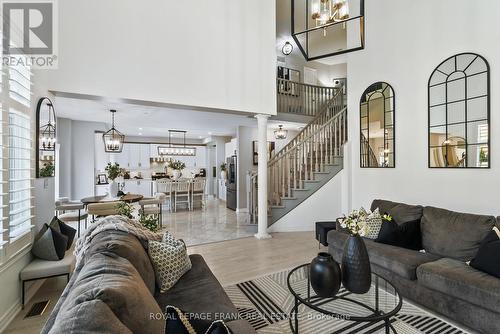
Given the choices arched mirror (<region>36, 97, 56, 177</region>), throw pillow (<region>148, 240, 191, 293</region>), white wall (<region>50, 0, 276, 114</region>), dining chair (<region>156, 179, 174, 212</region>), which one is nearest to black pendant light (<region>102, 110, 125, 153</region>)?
dining chair (<region>156, 179, 174, 212</region>)

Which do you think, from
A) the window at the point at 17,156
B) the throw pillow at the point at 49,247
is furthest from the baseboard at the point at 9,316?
the window at the point at 17,156

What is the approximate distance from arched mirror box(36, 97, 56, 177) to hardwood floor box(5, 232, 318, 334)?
1.41 metres

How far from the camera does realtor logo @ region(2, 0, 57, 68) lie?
2207mm

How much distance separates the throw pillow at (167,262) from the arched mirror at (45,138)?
6.34 ft

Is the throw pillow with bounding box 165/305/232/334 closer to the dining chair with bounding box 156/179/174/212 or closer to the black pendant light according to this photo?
the black pendant light

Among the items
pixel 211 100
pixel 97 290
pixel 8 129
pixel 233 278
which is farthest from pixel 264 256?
pixel 8 129

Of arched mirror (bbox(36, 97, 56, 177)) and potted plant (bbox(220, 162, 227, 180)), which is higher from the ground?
arched mirror (bbox(36, 97, 56, 177))

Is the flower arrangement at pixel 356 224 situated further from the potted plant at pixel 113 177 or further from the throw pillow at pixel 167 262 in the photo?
the potted plant at pixel 113 177

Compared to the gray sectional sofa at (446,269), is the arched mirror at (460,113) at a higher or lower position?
higher

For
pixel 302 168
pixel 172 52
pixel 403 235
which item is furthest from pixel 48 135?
pixel 403 235

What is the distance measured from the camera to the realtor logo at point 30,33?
2207mm

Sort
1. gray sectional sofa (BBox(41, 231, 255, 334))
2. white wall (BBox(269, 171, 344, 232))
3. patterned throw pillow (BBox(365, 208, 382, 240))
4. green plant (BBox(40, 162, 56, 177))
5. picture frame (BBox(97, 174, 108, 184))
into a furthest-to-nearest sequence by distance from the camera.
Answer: picture frame (BBox(97, 174, 108, 184))
white wall (BBox(269, 171, 344, 232))
patterned throw pillow (BBox(365, 208, 382, 240))
green plant (BBox(40, 162, 56, 177))
gray sectional sofa (BBox(41, 231, 255, 334))

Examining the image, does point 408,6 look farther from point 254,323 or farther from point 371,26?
point 254,323

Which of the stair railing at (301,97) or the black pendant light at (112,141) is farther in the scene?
the stair railing at (301,97)
